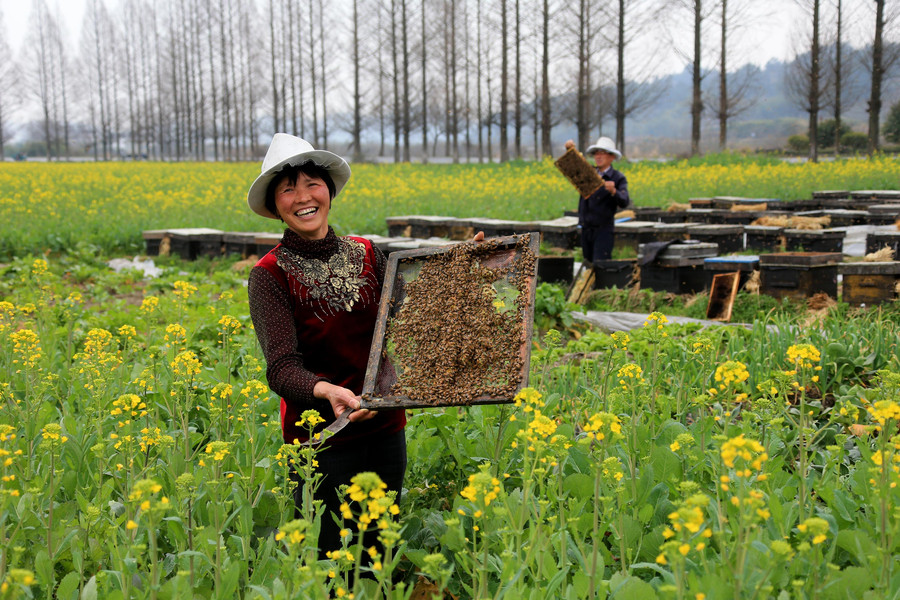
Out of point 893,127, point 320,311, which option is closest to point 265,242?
point 320,311

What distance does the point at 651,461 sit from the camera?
3.06 metres

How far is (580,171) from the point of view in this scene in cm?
931

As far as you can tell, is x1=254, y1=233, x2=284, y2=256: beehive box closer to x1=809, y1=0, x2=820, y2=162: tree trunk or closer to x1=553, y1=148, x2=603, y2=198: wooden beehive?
x1=553, y1=148, x2=603, y2=198: wooden beehive

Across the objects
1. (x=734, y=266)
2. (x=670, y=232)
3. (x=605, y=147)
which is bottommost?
(x=734, y=266)

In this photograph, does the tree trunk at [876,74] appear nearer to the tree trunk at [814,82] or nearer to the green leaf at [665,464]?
the tree trunk at [814,82]

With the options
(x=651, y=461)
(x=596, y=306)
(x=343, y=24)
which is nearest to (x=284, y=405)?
(x=651, y=461)

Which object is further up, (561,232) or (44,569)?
(561,232)

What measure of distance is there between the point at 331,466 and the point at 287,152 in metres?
1.22

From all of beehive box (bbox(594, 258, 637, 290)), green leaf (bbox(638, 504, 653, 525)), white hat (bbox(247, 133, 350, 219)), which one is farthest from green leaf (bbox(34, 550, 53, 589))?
beehive box (bbox(594, 258, 637, 290))

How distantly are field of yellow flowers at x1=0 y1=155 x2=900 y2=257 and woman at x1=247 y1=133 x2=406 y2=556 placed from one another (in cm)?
1038

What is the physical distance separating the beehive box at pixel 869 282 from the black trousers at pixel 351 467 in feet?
19.9

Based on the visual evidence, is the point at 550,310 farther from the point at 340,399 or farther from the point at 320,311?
the point at 340,399

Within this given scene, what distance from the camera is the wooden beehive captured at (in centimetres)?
920

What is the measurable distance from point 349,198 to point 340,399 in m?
15.6
